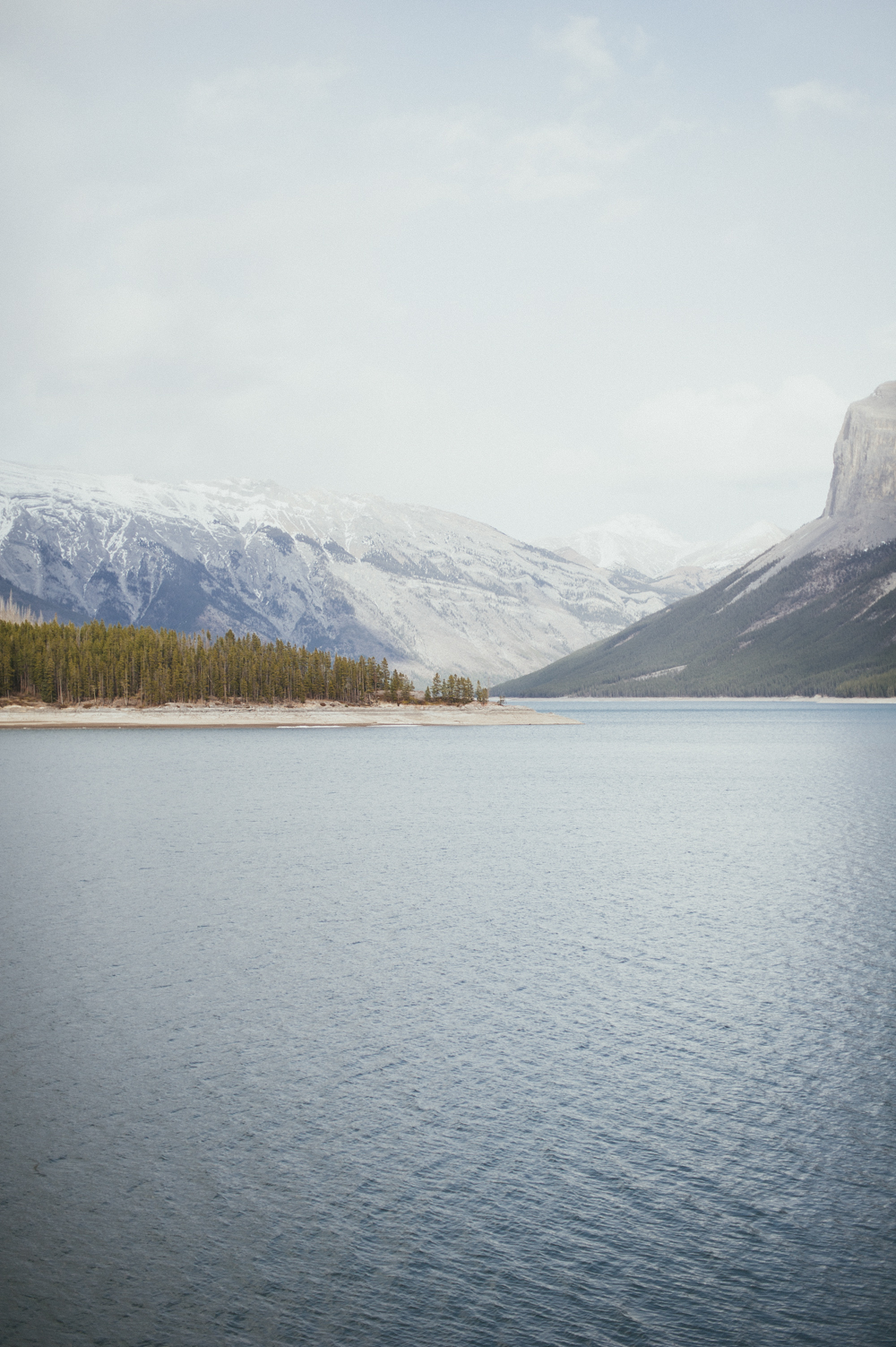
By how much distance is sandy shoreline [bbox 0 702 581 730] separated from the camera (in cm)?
15712

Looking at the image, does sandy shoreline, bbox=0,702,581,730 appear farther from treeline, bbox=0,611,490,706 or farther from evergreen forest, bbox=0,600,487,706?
treeline, bbox=0,611,490,706

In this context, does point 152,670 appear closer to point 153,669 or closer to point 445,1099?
point 153,669

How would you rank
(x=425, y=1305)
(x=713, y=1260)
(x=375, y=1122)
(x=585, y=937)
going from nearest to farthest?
(x=425, y=1305), (x=713, y=1260), (x=375, y=1122), (x=585, y=937)

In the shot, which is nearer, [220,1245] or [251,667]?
[220,1245]


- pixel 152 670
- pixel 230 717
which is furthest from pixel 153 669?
pixel 230 717

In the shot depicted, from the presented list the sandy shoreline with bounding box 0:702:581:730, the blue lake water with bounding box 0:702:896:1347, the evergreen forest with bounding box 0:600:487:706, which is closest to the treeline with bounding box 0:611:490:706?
the evergreen forest with bounding box 0:600:487:706

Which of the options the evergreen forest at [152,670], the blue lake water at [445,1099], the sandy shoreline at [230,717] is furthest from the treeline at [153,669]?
the blue lake water at [445,1099]

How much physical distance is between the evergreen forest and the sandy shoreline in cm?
362

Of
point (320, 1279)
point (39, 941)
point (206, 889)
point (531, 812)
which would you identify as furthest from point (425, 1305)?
point (531, 812)

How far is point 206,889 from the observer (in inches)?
1415

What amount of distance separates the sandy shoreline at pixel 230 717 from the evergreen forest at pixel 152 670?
3623 millimetres

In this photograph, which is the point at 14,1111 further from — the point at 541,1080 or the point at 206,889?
the point at 206,889

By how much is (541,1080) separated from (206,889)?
67.5ft

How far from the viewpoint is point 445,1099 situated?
1748 cm
